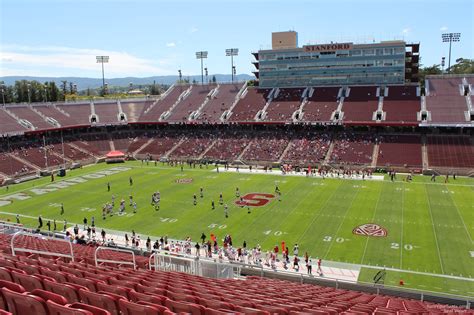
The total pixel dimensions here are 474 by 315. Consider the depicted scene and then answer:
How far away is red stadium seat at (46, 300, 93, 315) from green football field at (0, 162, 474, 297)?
70.8 ft

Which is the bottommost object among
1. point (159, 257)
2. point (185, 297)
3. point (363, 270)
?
point (363, 270)

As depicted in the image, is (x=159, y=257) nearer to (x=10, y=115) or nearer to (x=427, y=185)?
(x=427, y=185)

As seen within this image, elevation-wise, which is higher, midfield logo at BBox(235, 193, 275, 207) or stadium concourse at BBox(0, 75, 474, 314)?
stadium concourse at BBox(0, 75, 474, 314)

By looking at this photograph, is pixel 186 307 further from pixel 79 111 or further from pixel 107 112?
pixel 107 112

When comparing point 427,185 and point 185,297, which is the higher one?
point 185,297

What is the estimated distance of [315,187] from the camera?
45.1 m

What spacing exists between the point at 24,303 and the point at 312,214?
105 feet

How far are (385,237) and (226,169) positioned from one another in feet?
98.8

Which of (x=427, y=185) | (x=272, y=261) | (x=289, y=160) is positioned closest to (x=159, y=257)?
(x=272, y=261)

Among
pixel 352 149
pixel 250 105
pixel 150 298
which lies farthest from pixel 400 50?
pixel 150 298

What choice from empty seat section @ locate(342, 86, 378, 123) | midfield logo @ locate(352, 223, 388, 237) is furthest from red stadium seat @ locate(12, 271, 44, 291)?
empty seat section @ locate(342, 86, 378, 123)

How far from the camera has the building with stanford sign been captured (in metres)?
68.8

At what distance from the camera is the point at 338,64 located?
72625 mm

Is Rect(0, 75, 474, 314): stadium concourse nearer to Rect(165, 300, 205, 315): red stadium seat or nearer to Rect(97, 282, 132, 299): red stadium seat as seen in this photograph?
Rect(97, 282, 132, 299): red stadium seat
